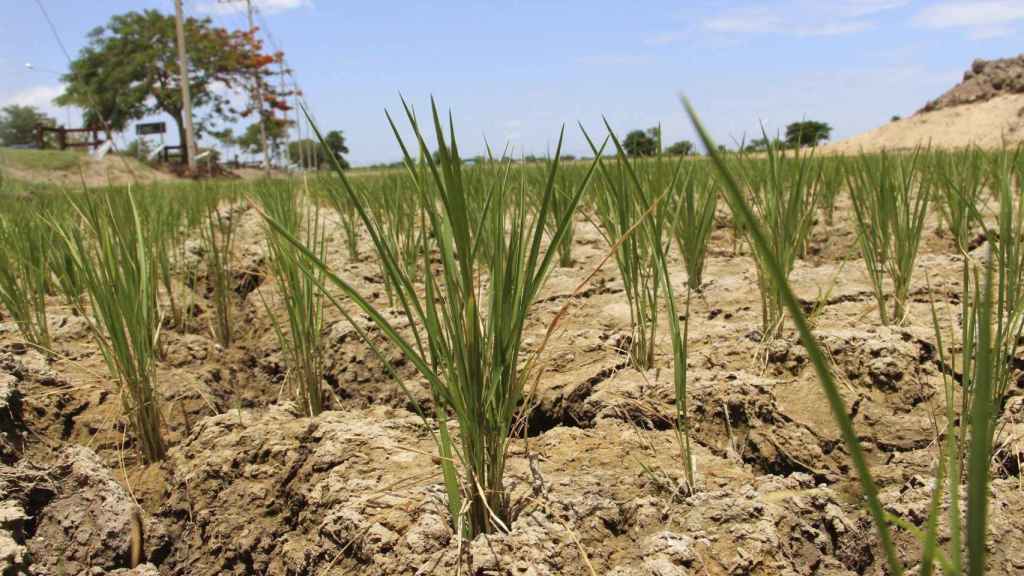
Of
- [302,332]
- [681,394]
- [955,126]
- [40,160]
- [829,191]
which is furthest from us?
[955,126]

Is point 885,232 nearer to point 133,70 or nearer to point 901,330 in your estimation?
point 901,330

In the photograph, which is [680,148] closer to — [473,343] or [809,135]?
[809,135]

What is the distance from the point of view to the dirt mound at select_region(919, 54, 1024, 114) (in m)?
19.9

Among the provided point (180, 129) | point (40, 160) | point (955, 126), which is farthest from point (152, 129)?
point (955, 126)

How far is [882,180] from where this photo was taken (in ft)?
5.54

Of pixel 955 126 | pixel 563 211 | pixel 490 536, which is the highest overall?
pixel 955 126

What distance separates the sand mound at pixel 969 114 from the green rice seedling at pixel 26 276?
60.3 ft

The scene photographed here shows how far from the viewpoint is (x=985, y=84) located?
67.9ft

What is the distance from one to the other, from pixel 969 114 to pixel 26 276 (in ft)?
72.8

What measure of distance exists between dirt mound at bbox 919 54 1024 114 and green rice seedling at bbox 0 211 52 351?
77.5 feet

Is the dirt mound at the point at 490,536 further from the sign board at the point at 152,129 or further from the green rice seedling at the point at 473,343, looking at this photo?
the sign board at the point at 152,129

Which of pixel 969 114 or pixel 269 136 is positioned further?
pixel 269 136

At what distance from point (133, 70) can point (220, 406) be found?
21.7 m

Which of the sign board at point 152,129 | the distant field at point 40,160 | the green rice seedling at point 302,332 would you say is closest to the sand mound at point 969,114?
the sign board at point 152,129
